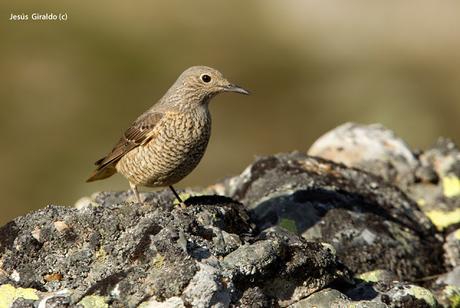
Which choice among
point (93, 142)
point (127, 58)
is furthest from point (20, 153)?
point (127, 58)

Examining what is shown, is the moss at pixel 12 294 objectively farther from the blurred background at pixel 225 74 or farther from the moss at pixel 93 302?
the blurred background at pixel 225 74

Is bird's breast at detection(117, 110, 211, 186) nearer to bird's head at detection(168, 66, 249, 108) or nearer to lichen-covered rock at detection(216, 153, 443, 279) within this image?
bird's head at detection(168, 66, 249, 108)

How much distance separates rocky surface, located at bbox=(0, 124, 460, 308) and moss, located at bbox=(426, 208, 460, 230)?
0.01m

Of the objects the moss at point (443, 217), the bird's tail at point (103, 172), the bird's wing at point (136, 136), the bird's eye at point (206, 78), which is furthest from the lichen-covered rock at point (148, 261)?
the bird's tail at point (103, 172)

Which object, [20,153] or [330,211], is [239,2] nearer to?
[20,153]

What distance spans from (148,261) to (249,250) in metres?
0.85

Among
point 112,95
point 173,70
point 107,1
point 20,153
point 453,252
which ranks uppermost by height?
point 107,1

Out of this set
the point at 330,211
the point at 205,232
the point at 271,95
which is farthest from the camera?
the point at 271,95

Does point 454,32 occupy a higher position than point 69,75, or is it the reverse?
point 454,32

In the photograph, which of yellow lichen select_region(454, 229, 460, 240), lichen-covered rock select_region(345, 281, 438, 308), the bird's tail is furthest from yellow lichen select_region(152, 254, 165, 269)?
yellow lichen select_region(454, 229, 460, 240)

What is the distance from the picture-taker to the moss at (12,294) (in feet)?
22.6

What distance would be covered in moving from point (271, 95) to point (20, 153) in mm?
7369

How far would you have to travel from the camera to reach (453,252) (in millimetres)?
9930

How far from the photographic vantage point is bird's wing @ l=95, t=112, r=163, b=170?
996 cm
